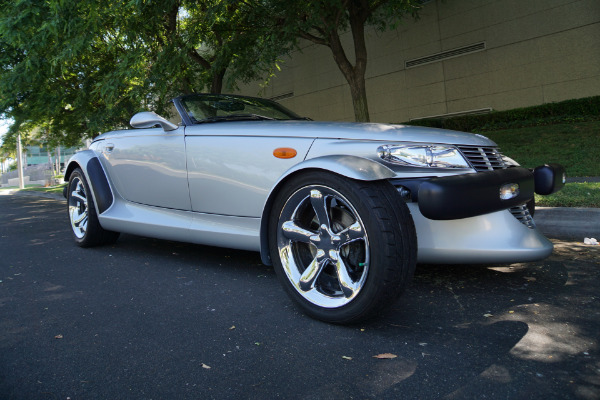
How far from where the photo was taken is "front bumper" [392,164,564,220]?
2420 millimetres

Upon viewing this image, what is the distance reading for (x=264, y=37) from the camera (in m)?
9.68

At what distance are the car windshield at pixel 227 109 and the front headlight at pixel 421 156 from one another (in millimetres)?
1646

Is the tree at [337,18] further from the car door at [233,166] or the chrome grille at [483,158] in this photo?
the chrome grille at [483,158]

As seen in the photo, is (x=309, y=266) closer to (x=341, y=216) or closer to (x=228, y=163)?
(x=341, y=216)

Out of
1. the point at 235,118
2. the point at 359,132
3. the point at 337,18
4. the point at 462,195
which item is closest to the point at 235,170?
the point at 235,118

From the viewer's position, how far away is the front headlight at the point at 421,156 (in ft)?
9.07

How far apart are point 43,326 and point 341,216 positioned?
6.05 ft

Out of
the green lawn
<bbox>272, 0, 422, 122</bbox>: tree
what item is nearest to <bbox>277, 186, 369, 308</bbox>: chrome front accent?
<bbox>272, 0, 422, 122</bbox>: tree

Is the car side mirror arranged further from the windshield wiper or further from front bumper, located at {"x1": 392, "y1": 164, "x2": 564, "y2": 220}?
front bumper, located at {"x1": 392, "y1": 164, "x2": 564, "y2": 220}

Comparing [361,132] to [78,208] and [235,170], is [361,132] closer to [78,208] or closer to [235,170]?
[235,170]

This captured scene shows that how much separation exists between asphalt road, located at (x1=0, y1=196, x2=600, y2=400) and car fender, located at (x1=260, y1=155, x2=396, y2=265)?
1.68ft

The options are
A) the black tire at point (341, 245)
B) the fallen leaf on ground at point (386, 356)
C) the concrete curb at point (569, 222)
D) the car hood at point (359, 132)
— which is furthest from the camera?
the concrete curb at point (569, 222)

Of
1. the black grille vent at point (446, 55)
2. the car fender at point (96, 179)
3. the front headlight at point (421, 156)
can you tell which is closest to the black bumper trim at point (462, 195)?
the front headlight at point (421, 156)

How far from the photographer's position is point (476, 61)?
46.3 ft
